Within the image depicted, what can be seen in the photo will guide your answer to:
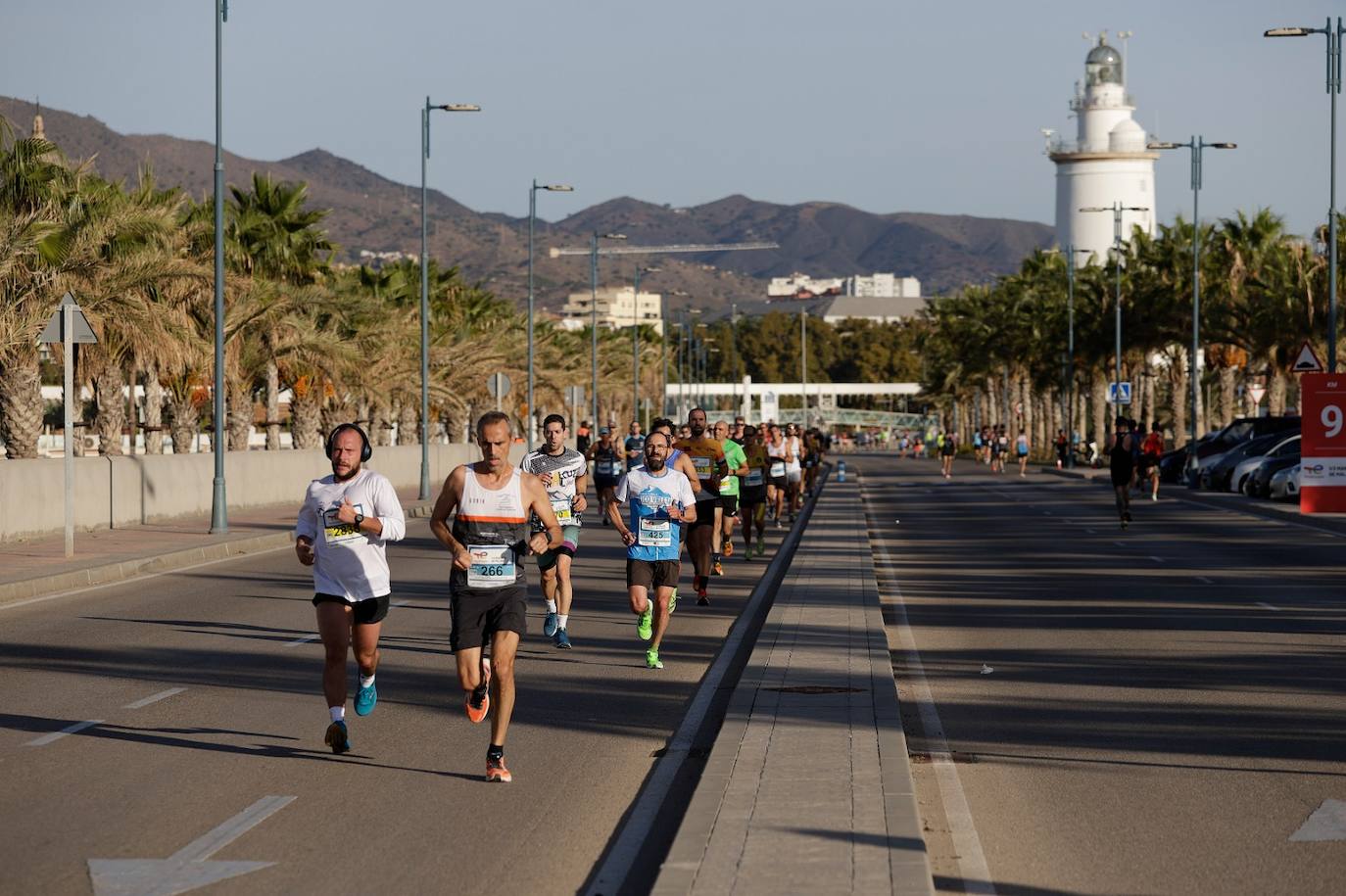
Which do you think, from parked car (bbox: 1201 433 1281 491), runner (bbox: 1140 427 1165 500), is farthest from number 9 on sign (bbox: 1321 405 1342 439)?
parked car (bbox: 1201 433 1281 491)

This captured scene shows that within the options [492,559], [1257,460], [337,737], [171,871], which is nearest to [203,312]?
[1257,460]

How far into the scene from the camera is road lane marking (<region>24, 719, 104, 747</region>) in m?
10.9

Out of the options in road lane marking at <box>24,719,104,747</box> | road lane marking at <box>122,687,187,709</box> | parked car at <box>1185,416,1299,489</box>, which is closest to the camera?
road lane marking at <box>24,719,104,747</box>

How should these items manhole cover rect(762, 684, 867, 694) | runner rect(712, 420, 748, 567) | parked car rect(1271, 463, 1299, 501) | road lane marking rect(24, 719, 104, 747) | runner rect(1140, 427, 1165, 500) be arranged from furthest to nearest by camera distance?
runner rect(1140, 427, 1165, 500) → parked car rect(1271, 463, 1299, 501) → runner rect(712, 420, 748, 567) → manhole cover rect(762, 684, 867, 694) → road lane marking rect(24, 719, 104, 747)

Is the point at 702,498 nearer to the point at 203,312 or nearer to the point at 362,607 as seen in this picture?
the point at 362,607

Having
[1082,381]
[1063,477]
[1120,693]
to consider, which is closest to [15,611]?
[1120,693]

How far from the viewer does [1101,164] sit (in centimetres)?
14600

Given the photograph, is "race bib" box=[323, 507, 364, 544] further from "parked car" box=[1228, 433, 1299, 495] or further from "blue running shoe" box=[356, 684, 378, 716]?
"parked car" box=[1228, 433, 1299, 495]

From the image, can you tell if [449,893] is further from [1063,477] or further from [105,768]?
[1063,477]

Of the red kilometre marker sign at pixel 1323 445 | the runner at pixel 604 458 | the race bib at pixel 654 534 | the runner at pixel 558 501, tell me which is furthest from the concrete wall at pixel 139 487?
the red kilometre marker sign at pixel 1323 445

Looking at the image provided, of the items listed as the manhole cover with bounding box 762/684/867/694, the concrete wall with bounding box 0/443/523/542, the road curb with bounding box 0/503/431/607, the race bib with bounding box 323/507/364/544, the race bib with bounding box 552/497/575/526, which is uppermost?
the race bib with bounding box 323/507/364/544

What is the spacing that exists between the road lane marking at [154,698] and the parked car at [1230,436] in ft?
146

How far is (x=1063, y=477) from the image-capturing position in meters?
68.5

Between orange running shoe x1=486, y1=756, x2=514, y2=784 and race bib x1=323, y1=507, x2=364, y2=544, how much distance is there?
5.01ft
